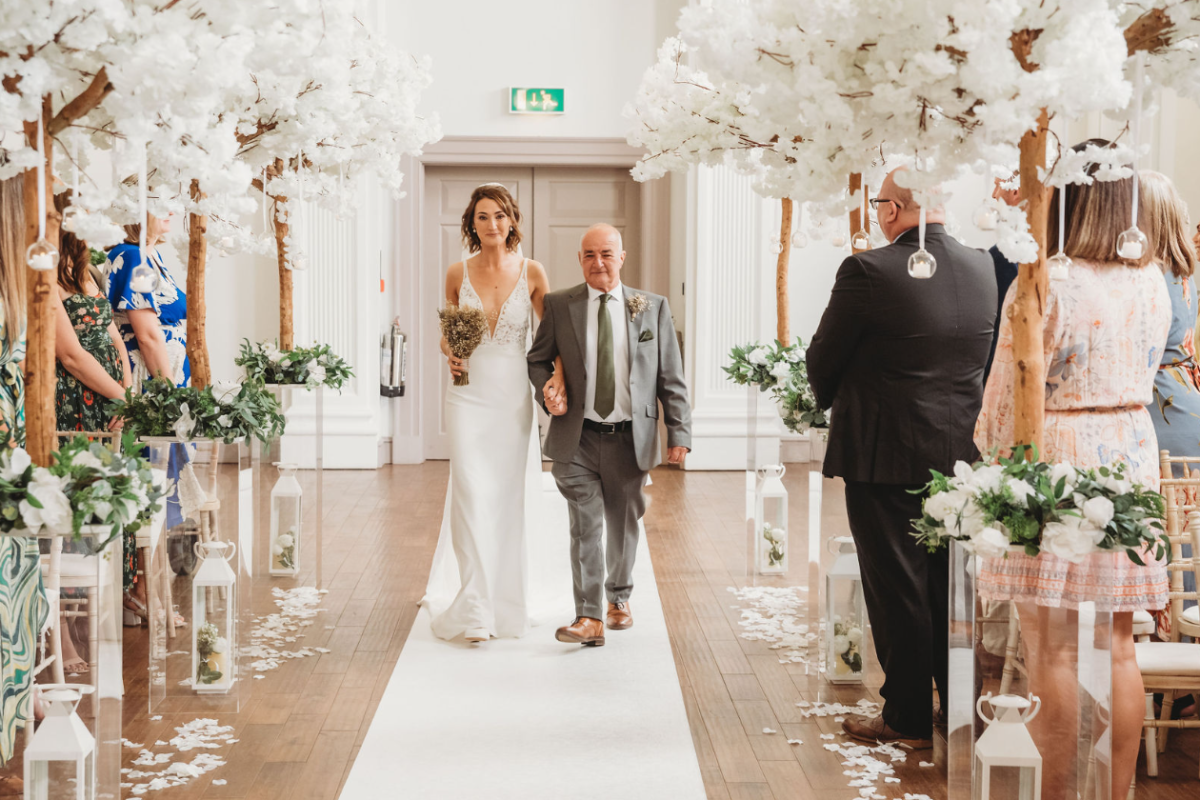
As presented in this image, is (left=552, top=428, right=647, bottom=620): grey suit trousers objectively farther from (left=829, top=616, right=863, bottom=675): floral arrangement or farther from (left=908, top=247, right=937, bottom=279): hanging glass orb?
(left=908, top=247, right=937, bottom=279): hanging glass orb

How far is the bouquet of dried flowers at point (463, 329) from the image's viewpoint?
518 cm

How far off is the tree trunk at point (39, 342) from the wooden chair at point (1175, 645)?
297 centimetres

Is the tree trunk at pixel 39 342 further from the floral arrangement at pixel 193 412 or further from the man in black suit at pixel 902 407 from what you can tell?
the man in black suit at pixel 902 407

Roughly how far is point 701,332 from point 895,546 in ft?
21.3

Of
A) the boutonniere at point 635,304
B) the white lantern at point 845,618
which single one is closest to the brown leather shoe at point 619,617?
the white lantern at point 845,618

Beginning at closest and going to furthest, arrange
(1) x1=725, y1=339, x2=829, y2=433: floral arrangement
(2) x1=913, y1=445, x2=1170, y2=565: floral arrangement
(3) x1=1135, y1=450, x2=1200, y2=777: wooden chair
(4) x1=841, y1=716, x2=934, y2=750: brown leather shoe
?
1. (2) x1=913, y1=445, x2=1170, y2=565: floral arrangement
2. (3) x1=1135, y1=450, x2=1200, y2=777: wooden chair
3. (4) x1=841, y1=716, x2=934, y2=750: brown leather shoe
4. (1) x1=725, y1=339, x2=829, y2=433: floral arrangement

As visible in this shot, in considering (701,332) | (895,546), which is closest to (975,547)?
(895,546)

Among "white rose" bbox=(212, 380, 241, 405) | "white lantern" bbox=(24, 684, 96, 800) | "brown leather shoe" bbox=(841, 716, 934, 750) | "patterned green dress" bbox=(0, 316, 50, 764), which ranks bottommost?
"brown leather shoe" bbox=(841, 716, 934, 750)

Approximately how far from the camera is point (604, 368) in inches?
200

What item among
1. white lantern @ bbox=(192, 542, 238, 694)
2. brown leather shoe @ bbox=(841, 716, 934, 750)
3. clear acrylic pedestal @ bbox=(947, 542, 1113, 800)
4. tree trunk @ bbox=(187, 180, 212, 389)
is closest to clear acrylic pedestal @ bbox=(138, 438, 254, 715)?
white lantern @ bbox=(192, 542, 238, 694)

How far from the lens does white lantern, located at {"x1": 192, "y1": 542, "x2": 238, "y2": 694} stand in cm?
417

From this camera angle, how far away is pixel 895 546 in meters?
3.83

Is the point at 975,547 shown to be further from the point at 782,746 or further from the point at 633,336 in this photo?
the point at 633,336

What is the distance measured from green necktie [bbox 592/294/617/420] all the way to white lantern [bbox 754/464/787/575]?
4.75 feet
